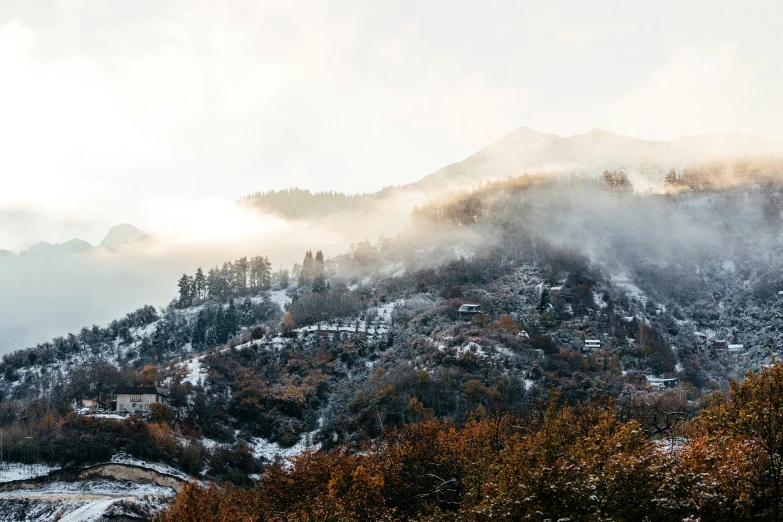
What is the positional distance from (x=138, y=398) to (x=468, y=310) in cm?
8458

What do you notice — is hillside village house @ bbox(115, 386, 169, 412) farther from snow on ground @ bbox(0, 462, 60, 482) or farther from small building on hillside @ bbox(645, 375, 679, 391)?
small building on hillside @ bbox(645, 375, 679, 391)

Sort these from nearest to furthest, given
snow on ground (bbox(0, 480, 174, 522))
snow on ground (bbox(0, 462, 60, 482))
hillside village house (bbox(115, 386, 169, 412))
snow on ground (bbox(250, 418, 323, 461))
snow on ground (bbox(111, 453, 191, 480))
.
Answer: snow on ground (bbox(0, 480, 174, 522))
snow on ground (bbox(0, 462, 60, 482))
snow on ground (bbox(111, 453, 191, 480))
snow on ground (bbox(250, 418, 323, 461))
hillside village house (bbox(115, 386, 169, 412))

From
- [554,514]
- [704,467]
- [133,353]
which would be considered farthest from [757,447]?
[133,353]

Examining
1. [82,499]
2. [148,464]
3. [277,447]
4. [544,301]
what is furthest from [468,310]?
[82,499]

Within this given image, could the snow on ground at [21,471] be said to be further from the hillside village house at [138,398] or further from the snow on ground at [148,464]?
→ the hillside village house at [138,398]

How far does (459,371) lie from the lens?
144 metres

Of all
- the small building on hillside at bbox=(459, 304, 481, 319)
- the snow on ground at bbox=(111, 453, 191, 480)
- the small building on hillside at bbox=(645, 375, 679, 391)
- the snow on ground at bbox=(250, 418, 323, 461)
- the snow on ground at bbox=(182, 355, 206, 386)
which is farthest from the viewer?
the small building on hillside at bbox=(459, 304, 481, 319)

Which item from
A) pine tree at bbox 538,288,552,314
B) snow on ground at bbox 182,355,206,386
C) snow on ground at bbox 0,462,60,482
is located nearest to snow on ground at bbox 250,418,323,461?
snow on ground at bbox 182,355,206,386

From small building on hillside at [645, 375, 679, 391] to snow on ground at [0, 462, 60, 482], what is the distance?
4357 inches

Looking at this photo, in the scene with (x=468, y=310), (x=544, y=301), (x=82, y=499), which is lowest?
(x=82, y=499)

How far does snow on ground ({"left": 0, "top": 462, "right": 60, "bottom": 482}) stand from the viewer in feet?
346

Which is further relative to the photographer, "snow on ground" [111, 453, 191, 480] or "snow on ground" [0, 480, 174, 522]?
"snow on ground" [111, 453, 191, 480]

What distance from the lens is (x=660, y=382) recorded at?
145375 millimetres

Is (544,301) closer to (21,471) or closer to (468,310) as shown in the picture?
(468,310)
